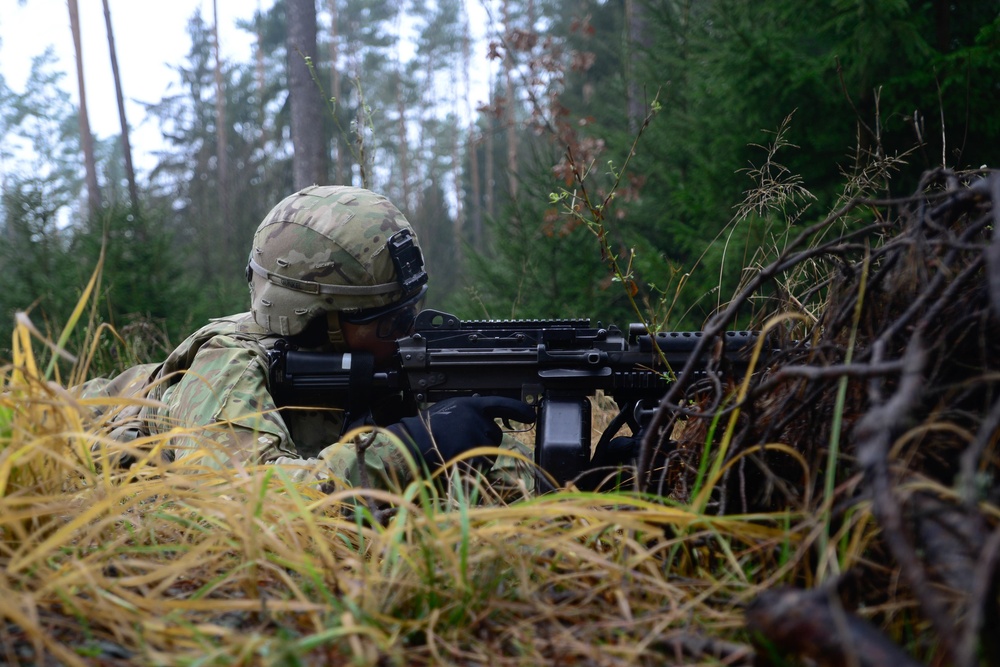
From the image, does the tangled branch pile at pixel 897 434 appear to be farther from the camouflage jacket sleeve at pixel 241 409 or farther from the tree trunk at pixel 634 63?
the tree trunk at pixel 634 63

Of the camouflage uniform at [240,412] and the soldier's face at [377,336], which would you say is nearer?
the camouflage uniform at [240,412]

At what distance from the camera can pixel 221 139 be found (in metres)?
24.9

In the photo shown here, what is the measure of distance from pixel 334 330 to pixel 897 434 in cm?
253

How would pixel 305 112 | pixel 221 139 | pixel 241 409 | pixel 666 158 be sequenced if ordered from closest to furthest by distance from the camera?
pixel 241 409, pixel 666 158, pixel 305 112, pixel 221 139

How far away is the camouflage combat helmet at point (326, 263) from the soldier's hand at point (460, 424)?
2.05 ft

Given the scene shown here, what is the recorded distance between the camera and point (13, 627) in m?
1.21

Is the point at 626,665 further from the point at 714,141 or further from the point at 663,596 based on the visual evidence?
the point at 714,141

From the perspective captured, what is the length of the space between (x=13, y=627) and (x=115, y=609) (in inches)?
6.2

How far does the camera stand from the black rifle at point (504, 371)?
3.05 meters

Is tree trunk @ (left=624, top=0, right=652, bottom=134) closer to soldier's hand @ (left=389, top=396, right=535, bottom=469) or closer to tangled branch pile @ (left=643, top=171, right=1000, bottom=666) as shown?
soldier's hand @ (left=389, top=396, right=535, bottom=469)

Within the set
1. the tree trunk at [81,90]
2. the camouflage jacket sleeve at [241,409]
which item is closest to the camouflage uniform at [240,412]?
the camouflage jacket sleeve at [241,409]

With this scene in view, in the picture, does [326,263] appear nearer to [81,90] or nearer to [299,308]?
[299,308]

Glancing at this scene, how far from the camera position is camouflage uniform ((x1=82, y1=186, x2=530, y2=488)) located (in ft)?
9.78

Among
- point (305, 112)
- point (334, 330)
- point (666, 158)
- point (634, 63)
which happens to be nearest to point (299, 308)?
point (334, 330)
